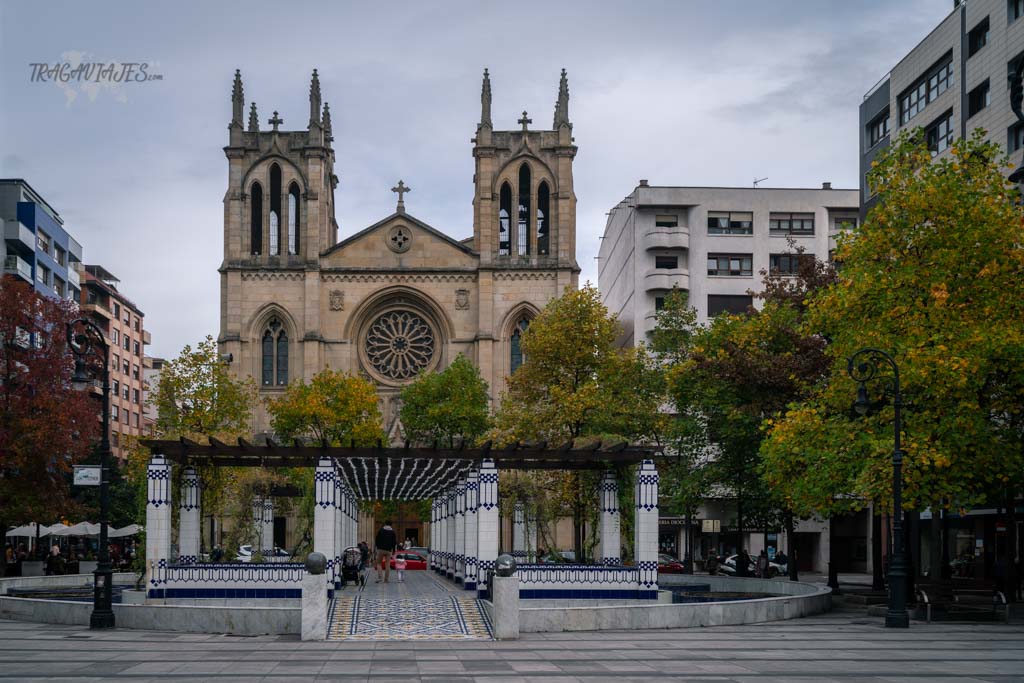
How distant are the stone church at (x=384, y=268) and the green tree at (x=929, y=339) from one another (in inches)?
1618

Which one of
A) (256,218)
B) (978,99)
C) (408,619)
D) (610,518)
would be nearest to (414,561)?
(256,218)

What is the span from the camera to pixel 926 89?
4991 centimetres

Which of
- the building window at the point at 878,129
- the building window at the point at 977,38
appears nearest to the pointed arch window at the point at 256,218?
the building window at the point at 878,129

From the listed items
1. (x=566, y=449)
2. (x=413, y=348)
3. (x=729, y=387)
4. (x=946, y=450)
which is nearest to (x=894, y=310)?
(x=946, y=450)

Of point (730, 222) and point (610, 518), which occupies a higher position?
point (730, 222)

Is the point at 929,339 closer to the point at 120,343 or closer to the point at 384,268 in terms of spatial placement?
the point at 384,268

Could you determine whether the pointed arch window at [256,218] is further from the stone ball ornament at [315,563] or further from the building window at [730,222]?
the stone ball ornament at [315,563]

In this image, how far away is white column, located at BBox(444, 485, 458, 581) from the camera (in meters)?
39.4

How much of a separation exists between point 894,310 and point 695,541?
4221cm

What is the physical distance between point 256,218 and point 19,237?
12813mm

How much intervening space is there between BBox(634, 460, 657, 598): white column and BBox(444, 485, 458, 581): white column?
1090cm

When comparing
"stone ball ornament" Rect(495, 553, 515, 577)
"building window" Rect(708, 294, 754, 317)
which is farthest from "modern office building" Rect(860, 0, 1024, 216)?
"stone ball ornament" Rect(495, 553, 515, 577)

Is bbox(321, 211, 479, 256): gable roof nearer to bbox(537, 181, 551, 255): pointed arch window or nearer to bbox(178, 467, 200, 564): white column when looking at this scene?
bbox(537, 181, 551, 255): pointed arch window

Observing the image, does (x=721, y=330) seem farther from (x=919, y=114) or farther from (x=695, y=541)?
(x=695, y=541)
